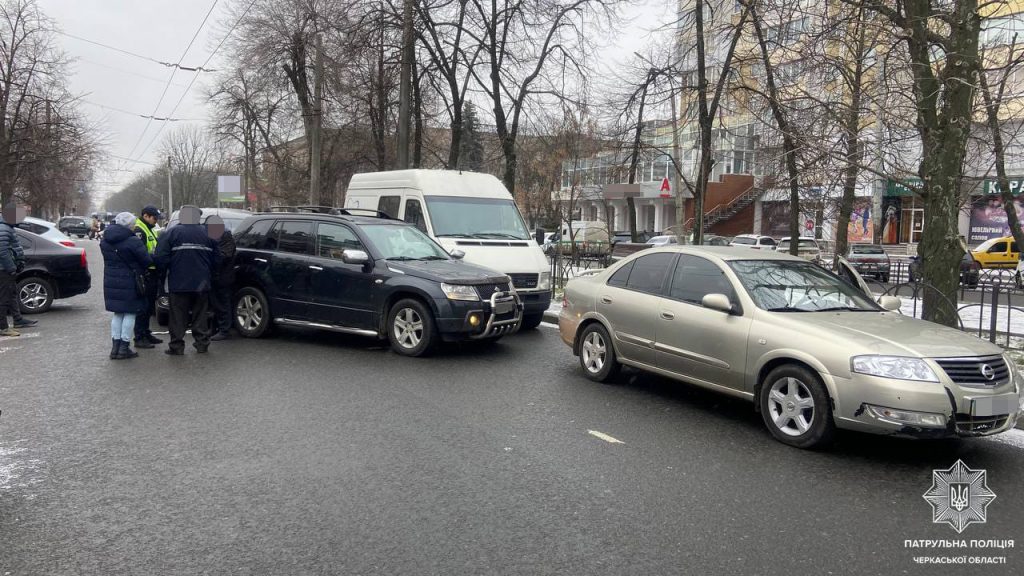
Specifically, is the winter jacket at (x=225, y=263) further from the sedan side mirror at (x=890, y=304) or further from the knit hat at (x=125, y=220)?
the sedan side mirror at (x=890, y=304)

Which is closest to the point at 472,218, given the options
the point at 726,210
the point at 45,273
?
the point at 45,273

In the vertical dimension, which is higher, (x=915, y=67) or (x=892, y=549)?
(x=915, y=67)

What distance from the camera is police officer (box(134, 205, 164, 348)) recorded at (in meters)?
9.30

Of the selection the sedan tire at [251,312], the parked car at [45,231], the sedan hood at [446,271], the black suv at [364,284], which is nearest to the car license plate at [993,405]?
the black suv at [364,284]

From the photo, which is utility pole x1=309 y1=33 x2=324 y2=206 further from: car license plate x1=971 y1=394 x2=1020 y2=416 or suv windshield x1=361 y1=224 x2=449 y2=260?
car license plate x1=971 y1=394 x2=1020 y2=416

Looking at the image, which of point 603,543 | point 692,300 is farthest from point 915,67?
point 603,543

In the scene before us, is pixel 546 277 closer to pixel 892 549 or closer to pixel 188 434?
pixel 188 434

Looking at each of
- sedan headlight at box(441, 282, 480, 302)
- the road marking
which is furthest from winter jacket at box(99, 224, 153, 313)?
the road marking

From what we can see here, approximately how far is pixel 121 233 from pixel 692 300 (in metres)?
6.48

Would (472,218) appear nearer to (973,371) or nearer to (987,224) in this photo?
(973,371)

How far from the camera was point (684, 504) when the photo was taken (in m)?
4.45

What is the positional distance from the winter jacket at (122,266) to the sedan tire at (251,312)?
5.96 ft

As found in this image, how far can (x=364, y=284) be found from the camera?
9.37 meters

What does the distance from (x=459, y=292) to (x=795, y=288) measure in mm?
3944
